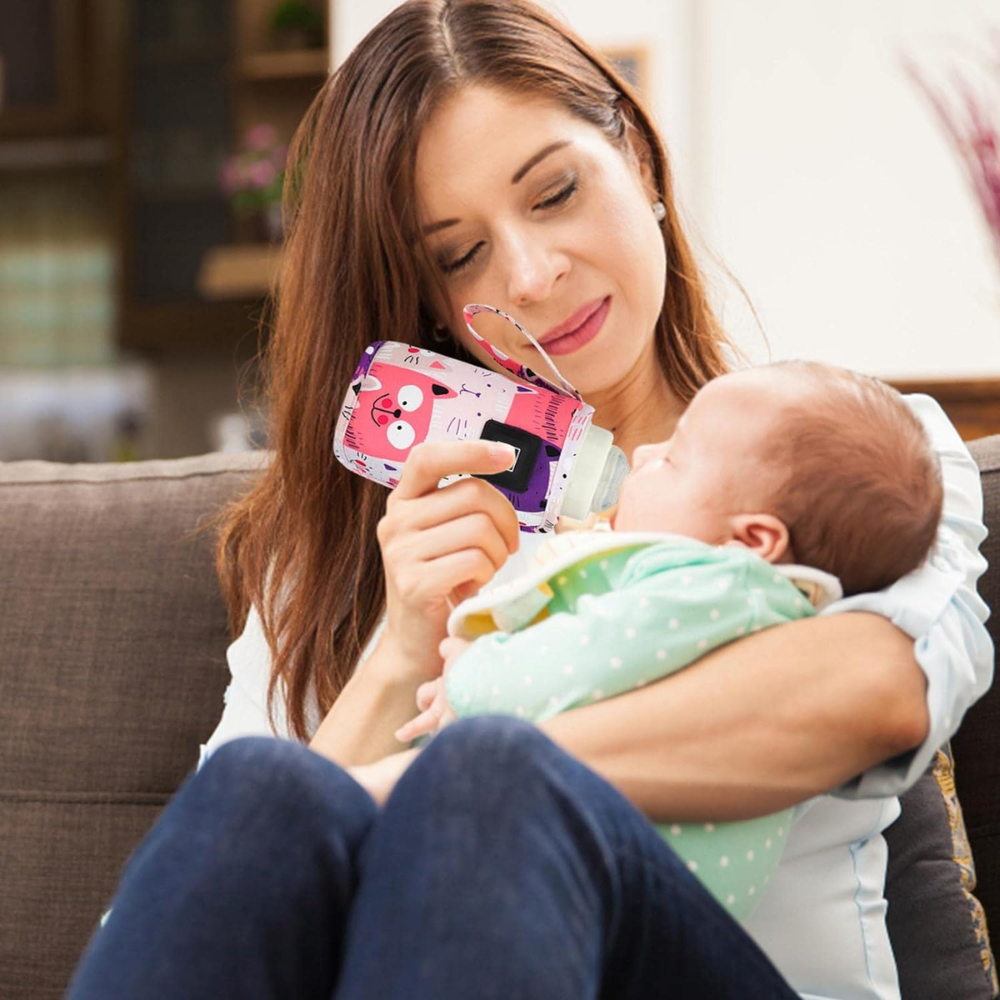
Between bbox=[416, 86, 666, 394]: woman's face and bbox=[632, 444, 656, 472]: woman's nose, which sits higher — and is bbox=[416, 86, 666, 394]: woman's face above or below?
above

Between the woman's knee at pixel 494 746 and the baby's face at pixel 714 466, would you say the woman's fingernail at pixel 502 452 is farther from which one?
the woman's knee at pixel 494 746

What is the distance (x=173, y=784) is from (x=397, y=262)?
59 centimetres

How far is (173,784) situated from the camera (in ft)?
4.54

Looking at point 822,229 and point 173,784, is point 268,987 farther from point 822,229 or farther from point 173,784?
point 822,229

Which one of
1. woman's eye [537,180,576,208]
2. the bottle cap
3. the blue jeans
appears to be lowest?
the blue jeans

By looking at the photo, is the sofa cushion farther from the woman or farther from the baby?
the baby

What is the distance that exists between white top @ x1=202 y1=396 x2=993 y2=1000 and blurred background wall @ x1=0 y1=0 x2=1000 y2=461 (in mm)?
692

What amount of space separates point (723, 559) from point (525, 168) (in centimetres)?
49

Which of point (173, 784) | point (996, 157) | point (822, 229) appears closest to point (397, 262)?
point (173, 784)

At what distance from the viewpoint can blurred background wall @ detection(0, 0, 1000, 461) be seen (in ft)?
9.46

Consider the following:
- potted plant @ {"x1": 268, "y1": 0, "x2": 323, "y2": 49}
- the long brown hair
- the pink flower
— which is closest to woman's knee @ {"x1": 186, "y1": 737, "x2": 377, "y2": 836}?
the long brown hair

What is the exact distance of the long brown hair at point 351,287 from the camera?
1.24m

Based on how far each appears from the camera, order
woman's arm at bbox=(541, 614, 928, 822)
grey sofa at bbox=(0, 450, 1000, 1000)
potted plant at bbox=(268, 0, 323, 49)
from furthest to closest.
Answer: potted plant at bbox=(268, 0, 323, 49), grey sofa at bbox=(0, 450, 1000, 1000), woman's arm at bbox=(541, 614, 928, 822)

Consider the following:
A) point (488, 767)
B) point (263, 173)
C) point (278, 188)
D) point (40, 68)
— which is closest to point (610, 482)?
point (488, 767)
